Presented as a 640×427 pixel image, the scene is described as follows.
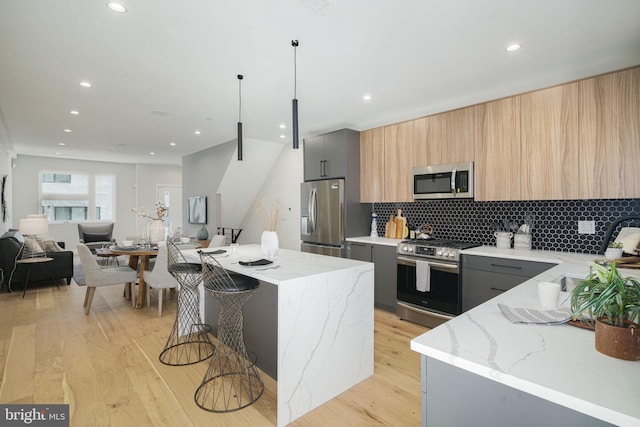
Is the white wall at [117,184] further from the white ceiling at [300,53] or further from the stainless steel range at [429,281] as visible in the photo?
the stainless steel range at [429,281]

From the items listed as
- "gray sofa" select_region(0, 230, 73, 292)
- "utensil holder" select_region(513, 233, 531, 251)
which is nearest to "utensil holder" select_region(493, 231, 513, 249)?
"utensil holder" select_region(513, 233, 531, 251)

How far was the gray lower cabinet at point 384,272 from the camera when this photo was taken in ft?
12.8

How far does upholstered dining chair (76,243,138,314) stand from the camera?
382cm

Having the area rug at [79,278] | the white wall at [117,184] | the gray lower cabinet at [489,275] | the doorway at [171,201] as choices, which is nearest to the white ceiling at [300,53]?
the gray lower cabinet at [489,275]

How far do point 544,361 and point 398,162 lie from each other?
350 cm

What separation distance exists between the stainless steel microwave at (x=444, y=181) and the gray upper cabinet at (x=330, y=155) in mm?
992

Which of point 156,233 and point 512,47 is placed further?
point 156,233

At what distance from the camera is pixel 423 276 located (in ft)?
11.6

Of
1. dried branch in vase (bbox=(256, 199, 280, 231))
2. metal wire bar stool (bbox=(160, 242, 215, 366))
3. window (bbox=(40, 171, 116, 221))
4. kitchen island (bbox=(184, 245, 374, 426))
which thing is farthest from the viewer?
window (bbox=(40, 171, 116, 221))

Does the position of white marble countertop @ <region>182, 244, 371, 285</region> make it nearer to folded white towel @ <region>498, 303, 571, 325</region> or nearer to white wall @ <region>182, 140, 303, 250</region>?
folded white towel @ <region>498, 303, 571, 325</region>

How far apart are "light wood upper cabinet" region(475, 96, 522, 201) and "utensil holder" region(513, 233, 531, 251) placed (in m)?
0.43

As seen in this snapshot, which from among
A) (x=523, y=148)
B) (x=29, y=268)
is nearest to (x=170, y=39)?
(x=523, y=148)

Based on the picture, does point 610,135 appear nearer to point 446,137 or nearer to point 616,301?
point 446,137

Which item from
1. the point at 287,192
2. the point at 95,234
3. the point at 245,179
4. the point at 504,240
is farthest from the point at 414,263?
the point at 95,234
